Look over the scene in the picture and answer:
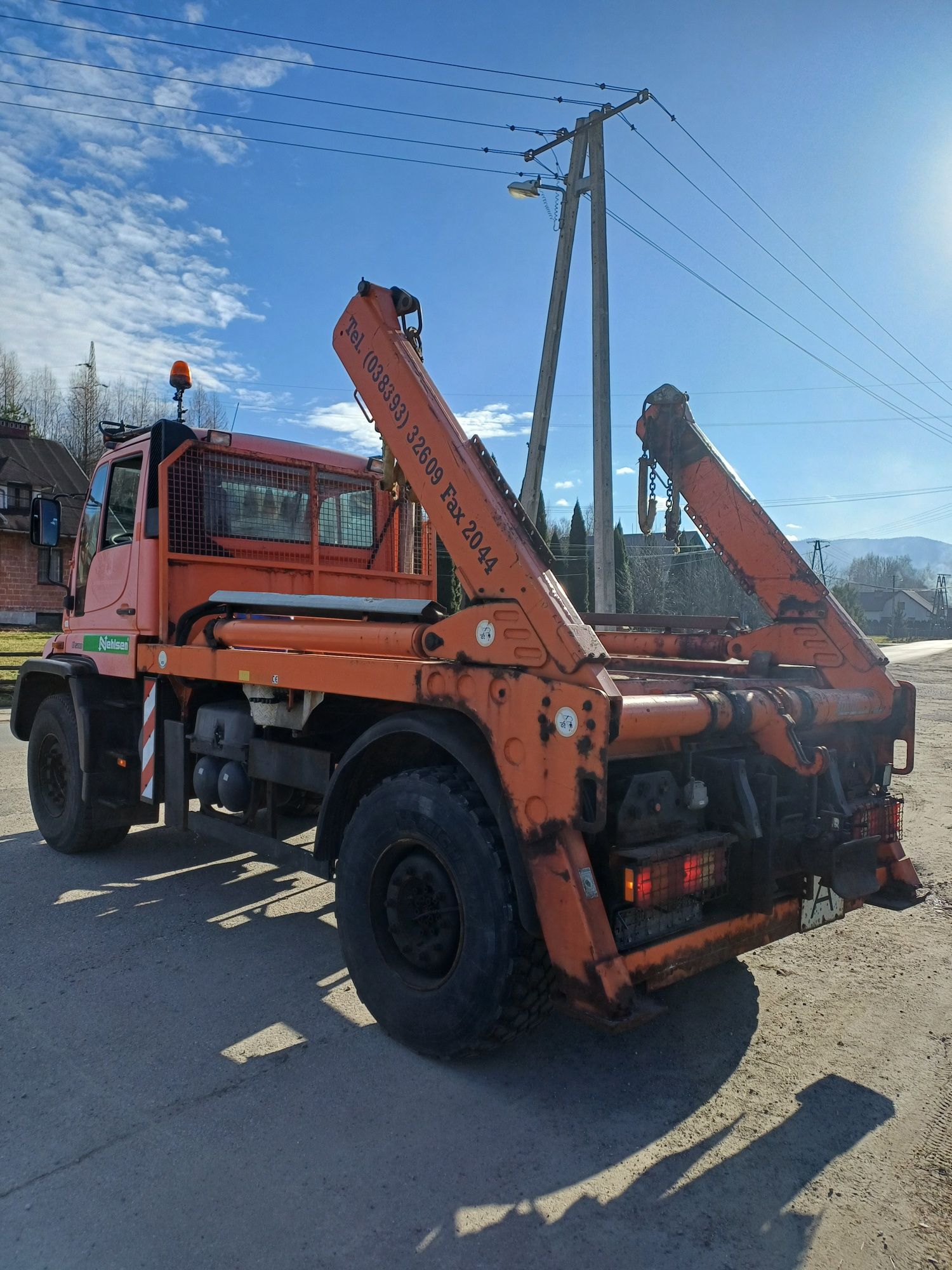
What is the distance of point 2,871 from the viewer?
5.66 m

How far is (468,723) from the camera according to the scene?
3328 millimetres

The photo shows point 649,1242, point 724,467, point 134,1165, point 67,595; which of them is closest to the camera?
point 649,1242

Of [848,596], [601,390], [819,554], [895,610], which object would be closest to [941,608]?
[895,610]

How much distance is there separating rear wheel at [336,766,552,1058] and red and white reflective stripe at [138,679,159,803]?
212cm

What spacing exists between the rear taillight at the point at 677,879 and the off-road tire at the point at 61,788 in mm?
4212

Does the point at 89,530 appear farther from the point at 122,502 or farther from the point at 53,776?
the point at 53,776

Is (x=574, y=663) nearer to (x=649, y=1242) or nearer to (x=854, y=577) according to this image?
(x=649, y=1242)

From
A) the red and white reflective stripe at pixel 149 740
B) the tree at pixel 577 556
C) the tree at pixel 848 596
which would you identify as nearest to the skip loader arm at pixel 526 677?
the red and white reflective stripe at pixel 149 740

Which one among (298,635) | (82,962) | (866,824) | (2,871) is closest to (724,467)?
(866,824)

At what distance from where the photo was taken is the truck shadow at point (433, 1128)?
2373 mm

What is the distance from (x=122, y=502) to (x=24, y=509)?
1053 inches

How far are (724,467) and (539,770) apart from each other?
3.13 meters

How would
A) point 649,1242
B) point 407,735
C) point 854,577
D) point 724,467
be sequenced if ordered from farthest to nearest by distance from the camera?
point 854,577 → point 724,467 → point 407,735 → point 649,1242

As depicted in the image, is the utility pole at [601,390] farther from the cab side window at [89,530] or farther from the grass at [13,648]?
the grass at [13,648]
